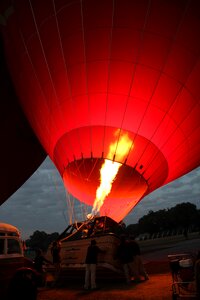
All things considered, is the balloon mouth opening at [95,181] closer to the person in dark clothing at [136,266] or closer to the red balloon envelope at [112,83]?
the red balloon envelope at [112,83]

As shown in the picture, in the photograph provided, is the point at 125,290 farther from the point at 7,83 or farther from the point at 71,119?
the point at 7,83

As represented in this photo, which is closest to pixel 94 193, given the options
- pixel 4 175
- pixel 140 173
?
pixel 140 173

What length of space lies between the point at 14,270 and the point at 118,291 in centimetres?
244

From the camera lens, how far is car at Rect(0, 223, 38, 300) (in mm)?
6484

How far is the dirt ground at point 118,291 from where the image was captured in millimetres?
6926

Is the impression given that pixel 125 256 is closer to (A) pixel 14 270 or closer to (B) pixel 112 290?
(B) pixel 112 290

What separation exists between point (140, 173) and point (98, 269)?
3311 millimetres

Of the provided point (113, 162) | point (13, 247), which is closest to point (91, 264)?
point (13, 247)

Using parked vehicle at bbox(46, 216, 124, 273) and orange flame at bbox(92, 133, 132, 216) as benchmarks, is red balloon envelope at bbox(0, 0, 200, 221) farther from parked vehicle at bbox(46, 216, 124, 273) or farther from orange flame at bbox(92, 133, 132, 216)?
parked vehicle at bbox(46, 216, 124, 273)

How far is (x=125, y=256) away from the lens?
8633 millimetres

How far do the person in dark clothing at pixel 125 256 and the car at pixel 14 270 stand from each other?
2472 mm

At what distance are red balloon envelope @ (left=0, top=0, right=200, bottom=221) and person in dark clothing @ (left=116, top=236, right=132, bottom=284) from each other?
2.48 meters

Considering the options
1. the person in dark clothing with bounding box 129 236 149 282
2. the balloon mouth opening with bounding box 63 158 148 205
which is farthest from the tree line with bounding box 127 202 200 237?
the person in dark clothing with bounding box 129 236 149 282

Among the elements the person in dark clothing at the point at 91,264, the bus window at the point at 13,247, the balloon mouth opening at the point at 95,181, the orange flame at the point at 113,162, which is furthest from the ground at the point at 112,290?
the orange flame at the point at 113,162
